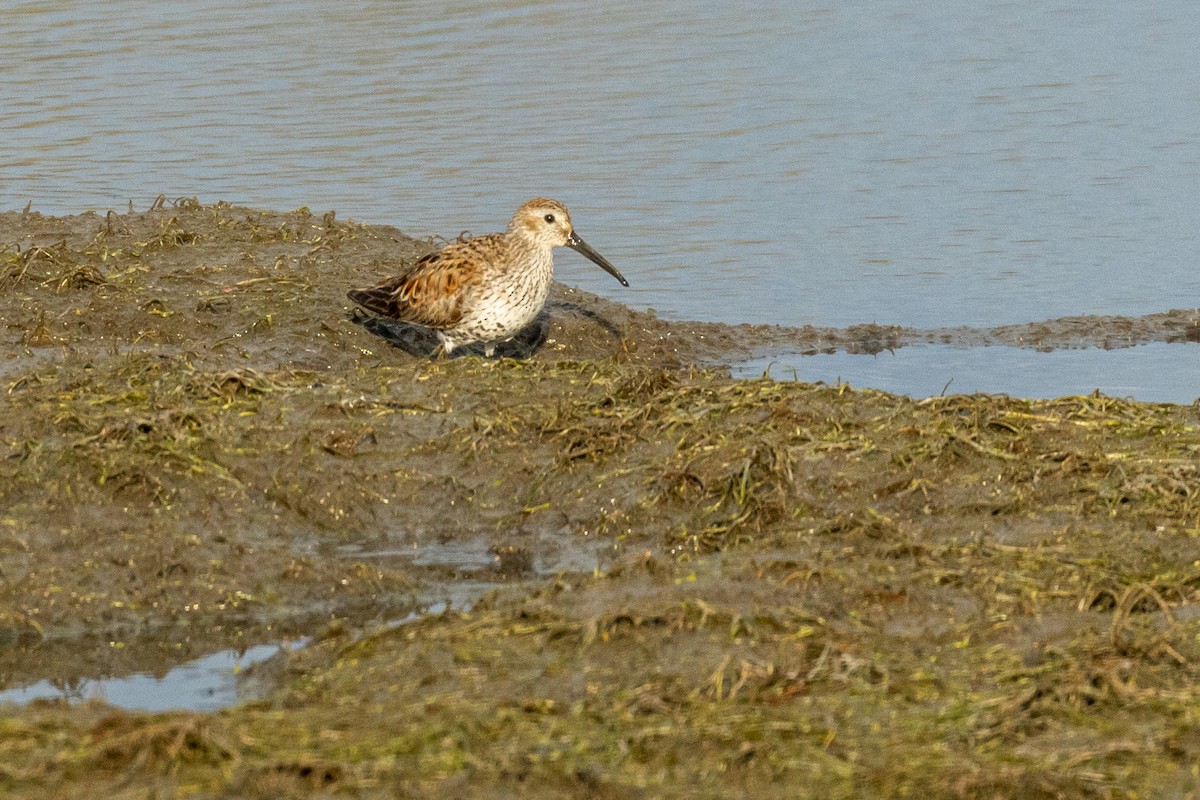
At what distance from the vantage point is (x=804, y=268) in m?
14.9

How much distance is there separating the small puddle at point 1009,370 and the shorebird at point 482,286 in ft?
5.60

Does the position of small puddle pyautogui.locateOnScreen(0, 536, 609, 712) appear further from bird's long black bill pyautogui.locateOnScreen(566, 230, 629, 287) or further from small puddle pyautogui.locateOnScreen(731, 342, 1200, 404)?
bird's long black bill pyautogui.locateOnScreen(566, 230, 629, 287)

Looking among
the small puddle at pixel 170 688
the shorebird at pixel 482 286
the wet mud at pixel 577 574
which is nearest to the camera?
the wet mud at pixel 577 574

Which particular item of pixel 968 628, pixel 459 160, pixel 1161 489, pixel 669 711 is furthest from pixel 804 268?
pixel 669 711

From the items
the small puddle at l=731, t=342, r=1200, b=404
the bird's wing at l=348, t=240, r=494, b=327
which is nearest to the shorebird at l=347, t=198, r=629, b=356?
the bird's wing at l=348, t=240, r=494, b=327

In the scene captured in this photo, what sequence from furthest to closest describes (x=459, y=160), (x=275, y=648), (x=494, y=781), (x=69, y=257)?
(x=459, y=160) → (x=69, y=257) → (x=275, y=648) → (x=494, y=781)

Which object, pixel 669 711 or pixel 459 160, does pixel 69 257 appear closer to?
pixel 459 160

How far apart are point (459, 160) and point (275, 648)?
1130cm

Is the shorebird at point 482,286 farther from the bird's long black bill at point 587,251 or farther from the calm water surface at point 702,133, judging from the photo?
Result: the calm water surface at point 702,133

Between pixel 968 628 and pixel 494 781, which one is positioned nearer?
pixel 494 781

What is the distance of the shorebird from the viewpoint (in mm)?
11414

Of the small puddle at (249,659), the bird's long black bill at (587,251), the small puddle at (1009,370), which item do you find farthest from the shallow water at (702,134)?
the small puddle at (249,659)

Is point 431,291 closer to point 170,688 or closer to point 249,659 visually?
point 249,659

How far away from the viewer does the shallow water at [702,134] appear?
14.9 m
